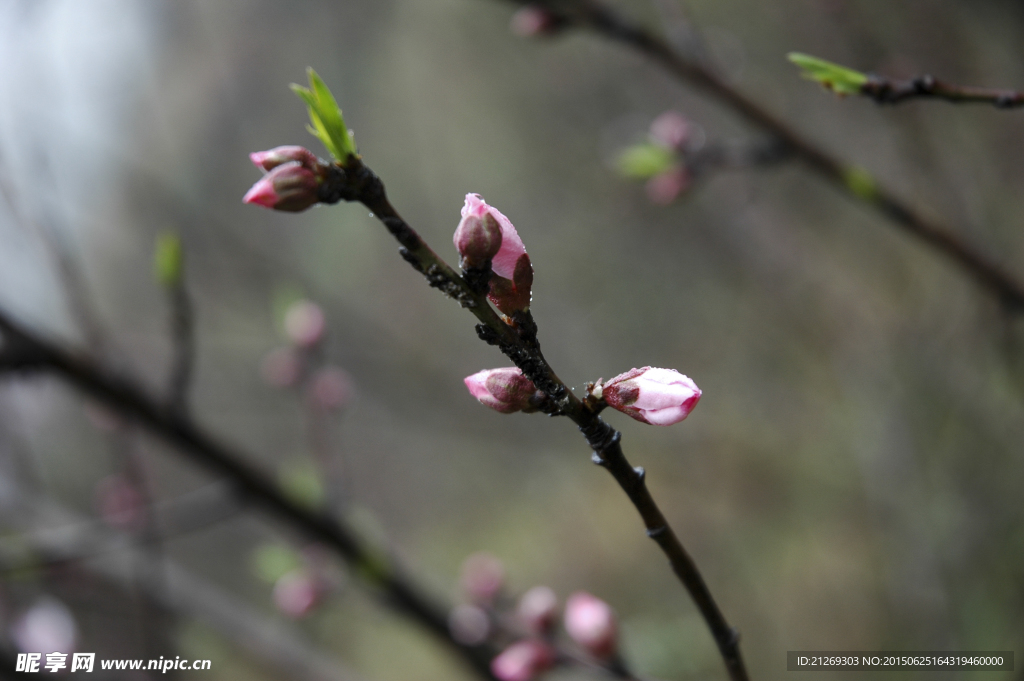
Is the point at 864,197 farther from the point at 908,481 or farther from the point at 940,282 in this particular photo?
the point at 940,282

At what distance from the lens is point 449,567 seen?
5711mm

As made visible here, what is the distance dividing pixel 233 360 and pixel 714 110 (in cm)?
381

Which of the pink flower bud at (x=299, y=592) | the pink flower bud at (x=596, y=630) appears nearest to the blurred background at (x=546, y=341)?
the pink flower bud at (x=299, y=592)

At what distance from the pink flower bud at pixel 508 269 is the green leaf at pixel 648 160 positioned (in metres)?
0.95

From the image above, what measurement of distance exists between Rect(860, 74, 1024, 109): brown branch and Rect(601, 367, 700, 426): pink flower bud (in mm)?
379

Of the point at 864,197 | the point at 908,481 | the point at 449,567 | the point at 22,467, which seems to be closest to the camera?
the point at 864,197

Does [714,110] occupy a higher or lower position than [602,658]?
higher

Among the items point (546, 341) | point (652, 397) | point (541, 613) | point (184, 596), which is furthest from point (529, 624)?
point (546, 341)

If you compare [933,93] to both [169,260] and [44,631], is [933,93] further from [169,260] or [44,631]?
[44,631]

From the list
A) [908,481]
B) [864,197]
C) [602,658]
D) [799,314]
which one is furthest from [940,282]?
[602,658]

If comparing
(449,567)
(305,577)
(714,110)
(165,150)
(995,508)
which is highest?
(165,150)

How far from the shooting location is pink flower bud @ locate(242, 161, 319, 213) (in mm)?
434

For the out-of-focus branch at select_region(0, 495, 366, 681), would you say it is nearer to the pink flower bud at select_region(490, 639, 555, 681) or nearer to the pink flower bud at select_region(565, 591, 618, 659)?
the pink flower bud at select_region(490, 639, 555, 681)

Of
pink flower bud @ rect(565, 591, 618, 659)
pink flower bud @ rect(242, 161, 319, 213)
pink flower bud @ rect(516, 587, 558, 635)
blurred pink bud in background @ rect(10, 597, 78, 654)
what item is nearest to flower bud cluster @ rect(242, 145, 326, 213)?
pink flower bud @ rect(242, 161, 319, 213)
